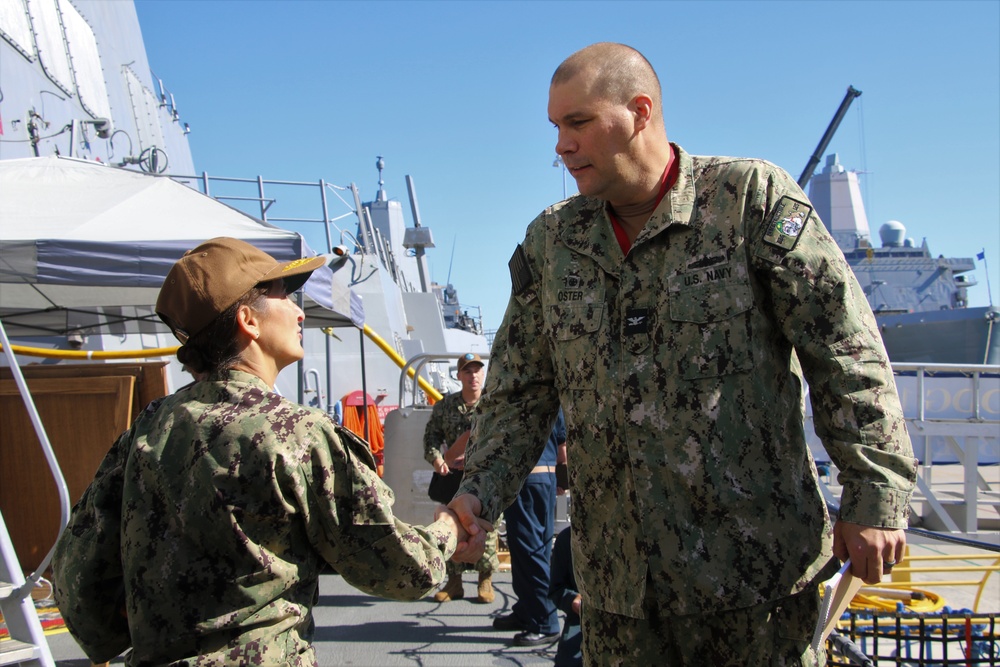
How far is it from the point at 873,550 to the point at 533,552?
3.82 meters

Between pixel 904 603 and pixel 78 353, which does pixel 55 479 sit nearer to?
pixel 78 353

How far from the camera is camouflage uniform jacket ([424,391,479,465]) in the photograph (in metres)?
6.43

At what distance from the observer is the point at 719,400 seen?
1936 millimetres

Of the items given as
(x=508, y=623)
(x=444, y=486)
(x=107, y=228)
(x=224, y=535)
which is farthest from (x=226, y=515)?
(x=444, y=486)

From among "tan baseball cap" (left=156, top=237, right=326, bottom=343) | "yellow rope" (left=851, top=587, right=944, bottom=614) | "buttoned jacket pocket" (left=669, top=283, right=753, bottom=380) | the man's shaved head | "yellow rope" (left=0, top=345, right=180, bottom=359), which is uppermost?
the man's shaved head

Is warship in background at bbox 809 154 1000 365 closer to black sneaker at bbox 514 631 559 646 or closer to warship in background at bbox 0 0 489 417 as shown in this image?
warship in background at bbox 0 0 489 417

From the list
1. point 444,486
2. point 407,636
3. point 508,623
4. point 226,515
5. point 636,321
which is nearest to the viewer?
point 226,515

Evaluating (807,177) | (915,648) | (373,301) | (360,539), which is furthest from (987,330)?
(360,539)

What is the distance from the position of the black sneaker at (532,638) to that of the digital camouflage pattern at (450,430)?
1048mm

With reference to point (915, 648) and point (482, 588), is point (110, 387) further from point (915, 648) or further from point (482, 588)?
point (915, 648)

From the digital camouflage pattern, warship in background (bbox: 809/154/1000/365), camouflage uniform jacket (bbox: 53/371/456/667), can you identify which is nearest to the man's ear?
camouflage uniform jacket (bbox: 53/371/456/667)

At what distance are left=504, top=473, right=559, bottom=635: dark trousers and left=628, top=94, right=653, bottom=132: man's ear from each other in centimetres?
351

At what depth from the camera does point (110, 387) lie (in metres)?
4.61

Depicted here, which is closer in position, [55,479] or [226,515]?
[226,515]
